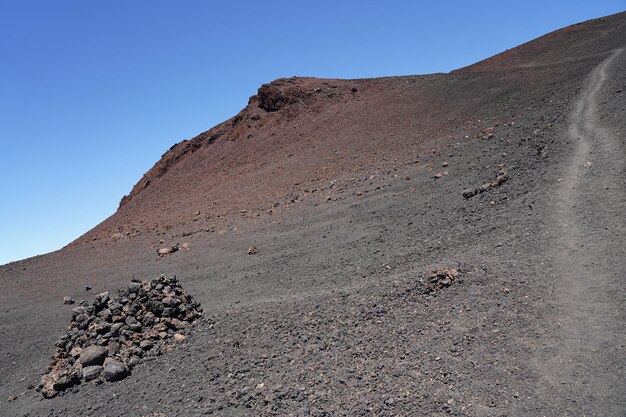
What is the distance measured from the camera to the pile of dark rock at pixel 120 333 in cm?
736

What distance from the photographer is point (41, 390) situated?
25.1ft

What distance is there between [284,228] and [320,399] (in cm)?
829

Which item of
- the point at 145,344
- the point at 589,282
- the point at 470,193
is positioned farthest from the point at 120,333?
the point at 470,193

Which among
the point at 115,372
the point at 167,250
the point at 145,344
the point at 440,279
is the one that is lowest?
the point at 440,279

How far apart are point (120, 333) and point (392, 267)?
4334 millimetres

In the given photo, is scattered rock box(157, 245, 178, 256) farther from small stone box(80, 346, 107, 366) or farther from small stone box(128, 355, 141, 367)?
small stone box(128, 355, 141, 367)

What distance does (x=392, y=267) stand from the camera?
29.2 ft

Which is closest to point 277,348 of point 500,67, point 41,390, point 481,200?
point 41,390

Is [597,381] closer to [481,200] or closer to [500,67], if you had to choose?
[481,200]

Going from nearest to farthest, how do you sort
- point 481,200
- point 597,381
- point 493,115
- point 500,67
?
point 597,381 → point 481,200 → point 493,115 → point 500,67

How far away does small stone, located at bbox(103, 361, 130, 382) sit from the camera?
23.4 ft

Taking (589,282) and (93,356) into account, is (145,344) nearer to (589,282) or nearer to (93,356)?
(93,356)

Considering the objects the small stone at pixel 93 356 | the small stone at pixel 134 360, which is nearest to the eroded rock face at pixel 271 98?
the small stone at pixel 93 356

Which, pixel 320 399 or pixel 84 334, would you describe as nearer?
pixel 320 399
